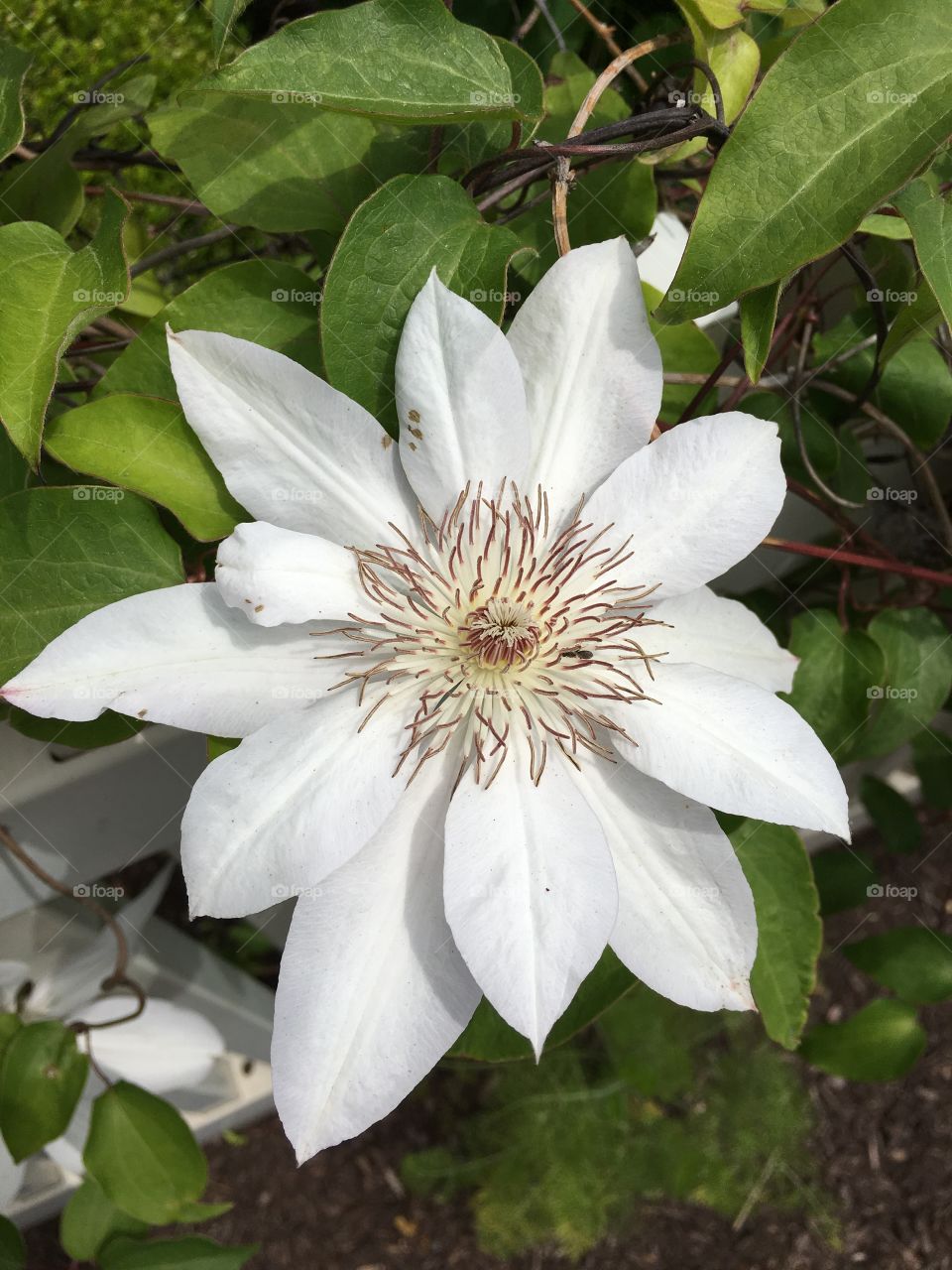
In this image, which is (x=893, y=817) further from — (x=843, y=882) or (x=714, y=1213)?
(x=714, y=1213)

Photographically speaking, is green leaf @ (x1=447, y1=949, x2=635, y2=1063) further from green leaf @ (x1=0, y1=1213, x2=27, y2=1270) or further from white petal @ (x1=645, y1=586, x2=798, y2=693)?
green leaf @ (x1=0, y1=1213, x2=27, y2=1270)

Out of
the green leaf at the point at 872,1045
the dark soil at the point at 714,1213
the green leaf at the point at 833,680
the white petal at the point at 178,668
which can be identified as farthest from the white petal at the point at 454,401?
the dark soil at the point at 714,1213

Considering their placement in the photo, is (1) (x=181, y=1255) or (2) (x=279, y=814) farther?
(1) (x=181, y=1255)

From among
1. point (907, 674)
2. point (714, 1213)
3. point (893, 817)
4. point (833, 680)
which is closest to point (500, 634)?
point (833, 680)

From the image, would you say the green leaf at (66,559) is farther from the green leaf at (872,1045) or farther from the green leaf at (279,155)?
the green leaf at (872,1045)

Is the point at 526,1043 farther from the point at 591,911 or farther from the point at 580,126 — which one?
the point at 580,126

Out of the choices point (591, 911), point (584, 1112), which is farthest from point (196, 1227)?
point (591, 911)
